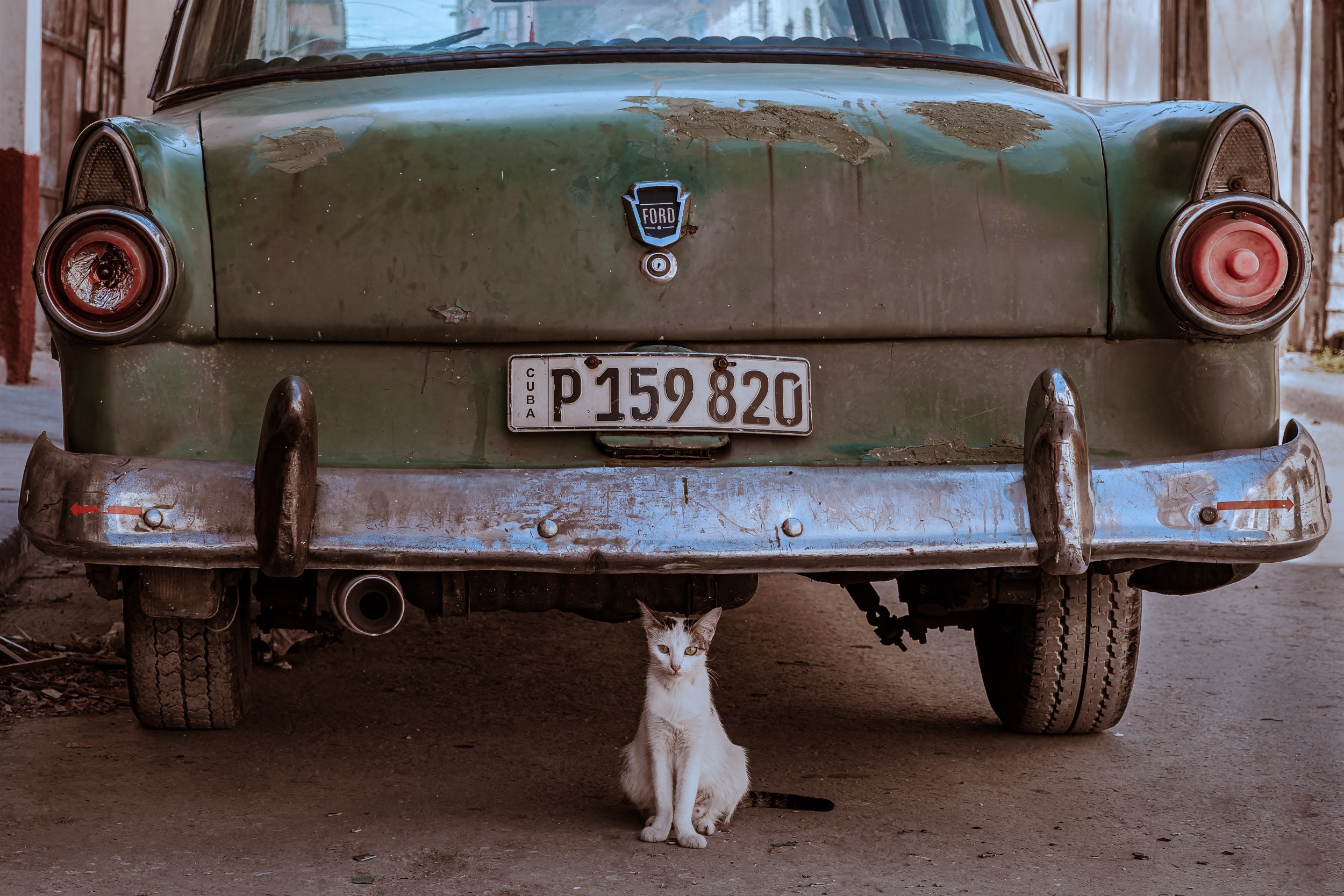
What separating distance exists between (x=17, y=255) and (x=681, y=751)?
8544 millimetres

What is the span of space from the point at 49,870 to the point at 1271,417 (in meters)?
2.41

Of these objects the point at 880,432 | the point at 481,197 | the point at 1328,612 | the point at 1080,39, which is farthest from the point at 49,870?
the point at 1080,39

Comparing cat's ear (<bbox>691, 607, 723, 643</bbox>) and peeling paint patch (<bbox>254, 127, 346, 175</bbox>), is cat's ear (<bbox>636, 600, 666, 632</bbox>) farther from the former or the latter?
peeling paint patch (<bbox>254, 127, 346, 175</bbox>)

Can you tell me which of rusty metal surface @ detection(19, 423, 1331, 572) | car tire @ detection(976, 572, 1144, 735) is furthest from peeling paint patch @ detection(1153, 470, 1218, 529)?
car tire @ detection(976, 572, 1144, 735)

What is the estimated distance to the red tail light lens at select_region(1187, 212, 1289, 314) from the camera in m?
2.85

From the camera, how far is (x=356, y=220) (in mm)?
2916

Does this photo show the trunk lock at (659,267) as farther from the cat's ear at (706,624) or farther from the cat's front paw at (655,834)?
the cat's front paw at (655,834)

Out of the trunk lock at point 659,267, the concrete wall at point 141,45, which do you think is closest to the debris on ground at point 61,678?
the trunk lock at point 659,267

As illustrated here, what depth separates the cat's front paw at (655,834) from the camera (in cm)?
289

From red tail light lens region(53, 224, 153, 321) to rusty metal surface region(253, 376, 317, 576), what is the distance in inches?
14.8

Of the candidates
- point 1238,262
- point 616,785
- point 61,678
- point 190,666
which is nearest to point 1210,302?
point 1238,262

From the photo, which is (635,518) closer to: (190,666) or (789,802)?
(789,802)

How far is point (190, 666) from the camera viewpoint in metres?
3.39

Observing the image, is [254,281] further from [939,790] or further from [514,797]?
[939,790]
